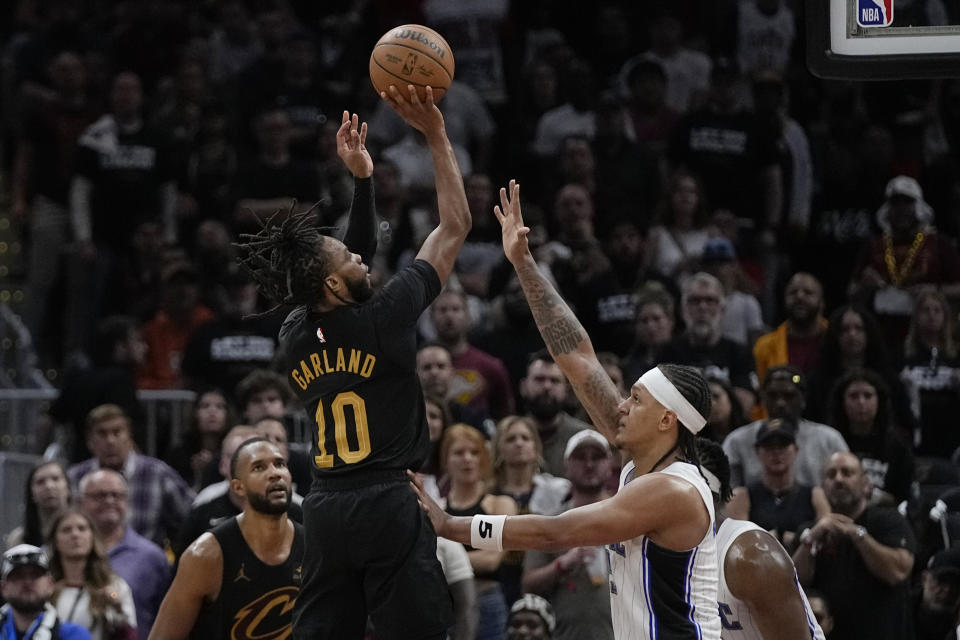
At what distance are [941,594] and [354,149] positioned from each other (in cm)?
468

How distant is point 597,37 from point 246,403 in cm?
719

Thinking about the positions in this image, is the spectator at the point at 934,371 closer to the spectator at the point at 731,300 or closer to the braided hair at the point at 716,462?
the spectator at the point at 731,300

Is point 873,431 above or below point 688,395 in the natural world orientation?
below

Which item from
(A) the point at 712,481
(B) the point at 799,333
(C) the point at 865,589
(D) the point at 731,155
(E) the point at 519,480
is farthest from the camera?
(D) the point at 731,155

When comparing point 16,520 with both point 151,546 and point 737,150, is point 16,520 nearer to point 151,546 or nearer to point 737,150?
point 151,546

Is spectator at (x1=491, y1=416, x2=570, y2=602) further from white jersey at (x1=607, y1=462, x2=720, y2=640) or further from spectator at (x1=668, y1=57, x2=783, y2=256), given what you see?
spectator at (x1=668, y1=57, x2=783, y2=256)

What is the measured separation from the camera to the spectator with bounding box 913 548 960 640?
929 centimetres

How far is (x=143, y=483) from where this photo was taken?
10.9 m

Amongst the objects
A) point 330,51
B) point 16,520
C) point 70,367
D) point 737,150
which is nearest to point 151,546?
point 16,520

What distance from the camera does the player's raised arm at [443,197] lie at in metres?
6.71

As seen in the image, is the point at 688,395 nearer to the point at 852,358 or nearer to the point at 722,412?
the point at 722,412

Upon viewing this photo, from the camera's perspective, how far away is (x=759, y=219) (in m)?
14.6

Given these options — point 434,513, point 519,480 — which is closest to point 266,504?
point 434,513

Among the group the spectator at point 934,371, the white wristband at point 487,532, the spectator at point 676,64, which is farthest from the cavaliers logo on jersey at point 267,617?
the spectator at point 676,64
